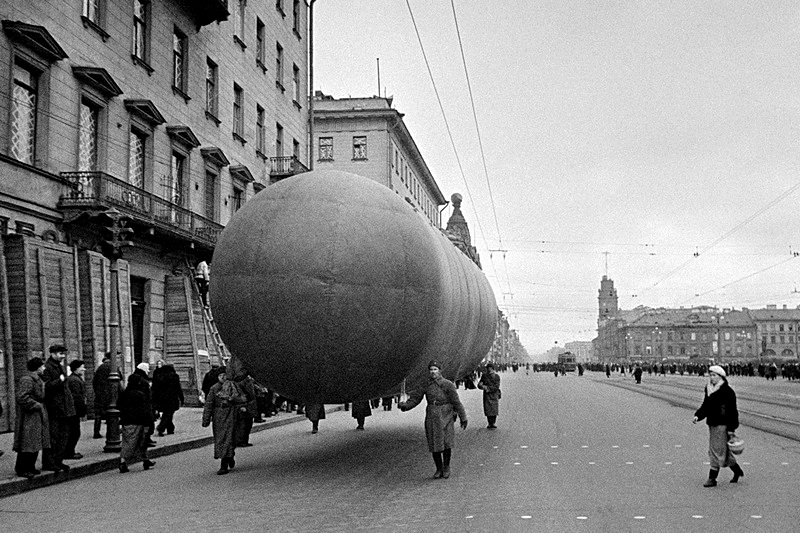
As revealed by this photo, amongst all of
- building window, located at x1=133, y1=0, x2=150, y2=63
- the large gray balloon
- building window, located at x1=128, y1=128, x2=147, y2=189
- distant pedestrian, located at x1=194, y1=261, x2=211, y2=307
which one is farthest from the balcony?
the large gray balloon

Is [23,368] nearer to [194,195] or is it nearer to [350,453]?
[350,453]

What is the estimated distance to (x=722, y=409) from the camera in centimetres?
1032

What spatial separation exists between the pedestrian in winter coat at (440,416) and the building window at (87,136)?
12.1 metres

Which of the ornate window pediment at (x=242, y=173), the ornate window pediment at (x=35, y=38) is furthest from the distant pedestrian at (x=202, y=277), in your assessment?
the ornate window pediment at (x=35, y=38)

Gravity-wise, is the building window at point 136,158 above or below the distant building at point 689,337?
above

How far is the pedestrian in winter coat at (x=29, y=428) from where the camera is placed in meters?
10.6

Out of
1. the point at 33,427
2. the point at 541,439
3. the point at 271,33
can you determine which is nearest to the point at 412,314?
the point at 33,427

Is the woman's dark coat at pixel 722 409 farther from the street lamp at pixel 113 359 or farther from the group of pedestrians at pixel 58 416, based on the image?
the street lamp at pixel 113 359

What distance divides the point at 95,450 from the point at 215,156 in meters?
15.2

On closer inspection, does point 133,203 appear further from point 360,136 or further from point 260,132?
point 360,136

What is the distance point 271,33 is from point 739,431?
24.7m

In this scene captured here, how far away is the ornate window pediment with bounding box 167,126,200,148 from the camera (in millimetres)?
24531

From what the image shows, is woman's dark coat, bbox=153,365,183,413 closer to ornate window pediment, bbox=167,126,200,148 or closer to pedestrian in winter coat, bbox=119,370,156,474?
pedestrian in winter coat, bbox=119,370,156,474

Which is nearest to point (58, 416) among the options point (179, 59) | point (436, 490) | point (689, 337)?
point (436, 490)
